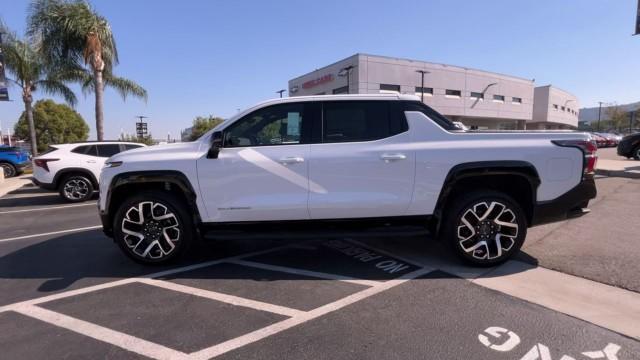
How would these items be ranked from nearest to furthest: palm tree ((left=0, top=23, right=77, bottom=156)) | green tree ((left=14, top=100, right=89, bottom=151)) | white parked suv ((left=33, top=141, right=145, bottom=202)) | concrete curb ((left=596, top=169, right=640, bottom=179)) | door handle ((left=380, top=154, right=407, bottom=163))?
door handle ((left=380, top=154, right=407, bottom=163)) < white parked suv ((left=33, top=141, right=145, bottom=202)) < concrete curb ((left=596, top=169, right=640, bottom=179)) < palm tree ((left=0, top=23, right=77, bottom=156)) < green tree ((left=14, top=100, right=89, bottom=151))

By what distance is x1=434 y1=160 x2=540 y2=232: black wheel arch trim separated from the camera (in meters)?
3.83

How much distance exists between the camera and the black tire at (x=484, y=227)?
390 cm

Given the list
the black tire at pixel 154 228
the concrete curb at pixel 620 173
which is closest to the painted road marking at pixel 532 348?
the black tire at pixel 154 228

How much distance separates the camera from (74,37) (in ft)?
49.9

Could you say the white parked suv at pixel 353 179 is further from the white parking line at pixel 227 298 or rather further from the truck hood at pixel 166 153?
the white parking line at pixel 227 298

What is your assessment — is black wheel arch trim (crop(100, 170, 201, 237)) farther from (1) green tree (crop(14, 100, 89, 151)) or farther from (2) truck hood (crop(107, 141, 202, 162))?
(1) green tree (crop(14, 100, 89, 151))

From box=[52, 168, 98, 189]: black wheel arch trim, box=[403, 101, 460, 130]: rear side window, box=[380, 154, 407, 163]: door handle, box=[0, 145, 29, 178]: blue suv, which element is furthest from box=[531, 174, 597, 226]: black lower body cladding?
box=[0, 145, 29, 178]: blue suv

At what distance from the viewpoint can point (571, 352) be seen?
2488mm

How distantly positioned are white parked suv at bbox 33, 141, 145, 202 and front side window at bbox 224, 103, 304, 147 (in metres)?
7.28

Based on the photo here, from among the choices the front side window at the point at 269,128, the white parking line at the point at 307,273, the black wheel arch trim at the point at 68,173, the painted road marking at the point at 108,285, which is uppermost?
the front side window at the point at 269,128

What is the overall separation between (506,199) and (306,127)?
2.30 meters

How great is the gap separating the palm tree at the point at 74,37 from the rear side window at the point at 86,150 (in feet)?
25.3

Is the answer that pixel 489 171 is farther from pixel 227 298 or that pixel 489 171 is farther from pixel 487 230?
pixel 227 298

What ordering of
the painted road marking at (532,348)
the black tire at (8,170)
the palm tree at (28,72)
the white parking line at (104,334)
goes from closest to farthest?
1. the painted road marking at (532,348)
2. the white parking line at (104,334)
3. the black tire at (8,170)
4. the palm tree at (28,72)
